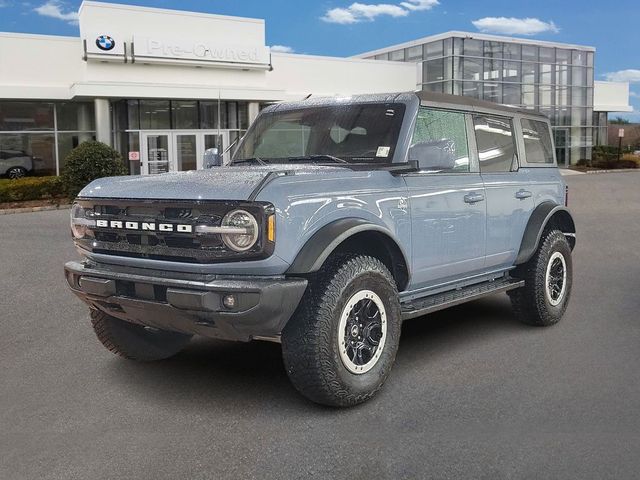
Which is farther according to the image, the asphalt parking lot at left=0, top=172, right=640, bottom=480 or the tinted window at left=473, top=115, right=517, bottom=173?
the tinted window at left=473, top=115, right=517, bottom=173

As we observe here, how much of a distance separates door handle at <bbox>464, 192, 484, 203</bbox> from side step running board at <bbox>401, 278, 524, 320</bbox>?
2.46 ft

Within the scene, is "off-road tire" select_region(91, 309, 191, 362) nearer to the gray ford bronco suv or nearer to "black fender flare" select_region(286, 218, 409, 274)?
the gray ford bronco suv

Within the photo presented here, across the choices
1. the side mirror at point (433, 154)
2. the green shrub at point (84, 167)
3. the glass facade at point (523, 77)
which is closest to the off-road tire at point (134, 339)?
the side mirror at point (433, 154)

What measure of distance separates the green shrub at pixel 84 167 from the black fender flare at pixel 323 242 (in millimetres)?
18218

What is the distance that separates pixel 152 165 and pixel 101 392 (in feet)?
79.9

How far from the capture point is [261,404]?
4.51 m

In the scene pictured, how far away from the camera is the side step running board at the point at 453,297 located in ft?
16.6

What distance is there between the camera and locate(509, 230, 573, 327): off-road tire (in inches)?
252

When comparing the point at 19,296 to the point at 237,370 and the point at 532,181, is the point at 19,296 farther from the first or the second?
the point at 532,181

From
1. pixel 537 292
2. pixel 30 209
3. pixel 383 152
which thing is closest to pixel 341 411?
pixel 383 152

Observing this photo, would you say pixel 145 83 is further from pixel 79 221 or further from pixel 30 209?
pixel 79 221

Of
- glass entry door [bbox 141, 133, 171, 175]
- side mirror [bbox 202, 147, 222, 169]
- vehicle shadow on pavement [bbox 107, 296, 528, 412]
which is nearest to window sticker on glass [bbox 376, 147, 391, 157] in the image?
vehicle shadow on pavement [bbox 107, 296, 528, 412]

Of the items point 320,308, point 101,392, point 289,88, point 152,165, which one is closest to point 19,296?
point 101,392

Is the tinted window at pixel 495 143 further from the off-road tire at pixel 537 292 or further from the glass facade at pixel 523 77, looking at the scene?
the glass facade at pixel 523 77
